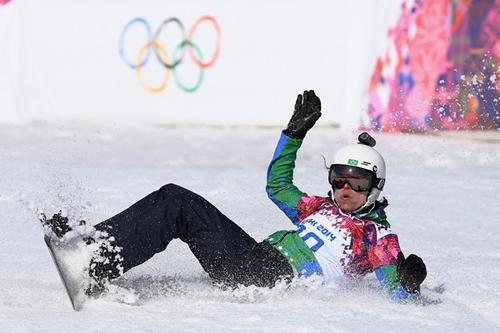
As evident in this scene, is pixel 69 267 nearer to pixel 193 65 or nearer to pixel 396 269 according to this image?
pixel 396 269

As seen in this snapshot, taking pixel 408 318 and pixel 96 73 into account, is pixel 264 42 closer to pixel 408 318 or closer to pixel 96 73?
pixel 96 73

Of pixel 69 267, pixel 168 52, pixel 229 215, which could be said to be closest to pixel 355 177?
pixel 69 267

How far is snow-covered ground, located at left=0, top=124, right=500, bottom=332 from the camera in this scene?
164 inches

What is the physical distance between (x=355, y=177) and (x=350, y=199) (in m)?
0.10

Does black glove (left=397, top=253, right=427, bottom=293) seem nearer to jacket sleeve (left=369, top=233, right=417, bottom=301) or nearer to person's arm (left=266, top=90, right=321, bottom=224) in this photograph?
jacket sleeve (left=369, top=233, right=417, bottom=301)

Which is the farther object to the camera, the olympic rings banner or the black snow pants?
the olympic rings banner

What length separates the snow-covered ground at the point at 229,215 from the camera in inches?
164

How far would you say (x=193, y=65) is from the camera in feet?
48.4

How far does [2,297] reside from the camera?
4.38 m

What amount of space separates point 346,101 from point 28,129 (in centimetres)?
425

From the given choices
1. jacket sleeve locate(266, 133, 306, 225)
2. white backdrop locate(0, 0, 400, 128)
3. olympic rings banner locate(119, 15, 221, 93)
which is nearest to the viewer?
jacket sleeve locate(266, 133, 306, 225)

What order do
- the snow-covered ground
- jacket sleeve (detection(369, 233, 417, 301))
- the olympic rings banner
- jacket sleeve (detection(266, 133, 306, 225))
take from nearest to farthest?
the snow-covered ground
jacket sleeve (detection(369, 233, 417, 301))
jacket sleeve (detection(266, 133, 306, 225))
the olympic rings banner

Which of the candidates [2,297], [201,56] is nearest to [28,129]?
[201,56]

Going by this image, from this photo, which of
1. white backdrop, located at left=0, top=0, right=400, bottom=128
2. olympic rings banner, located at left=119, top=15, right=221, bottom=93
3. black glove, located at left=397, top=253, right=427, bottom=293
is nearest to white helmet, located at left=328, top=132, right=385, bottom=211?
black glove, located at left=397, top=253, right=427, bottom=293
